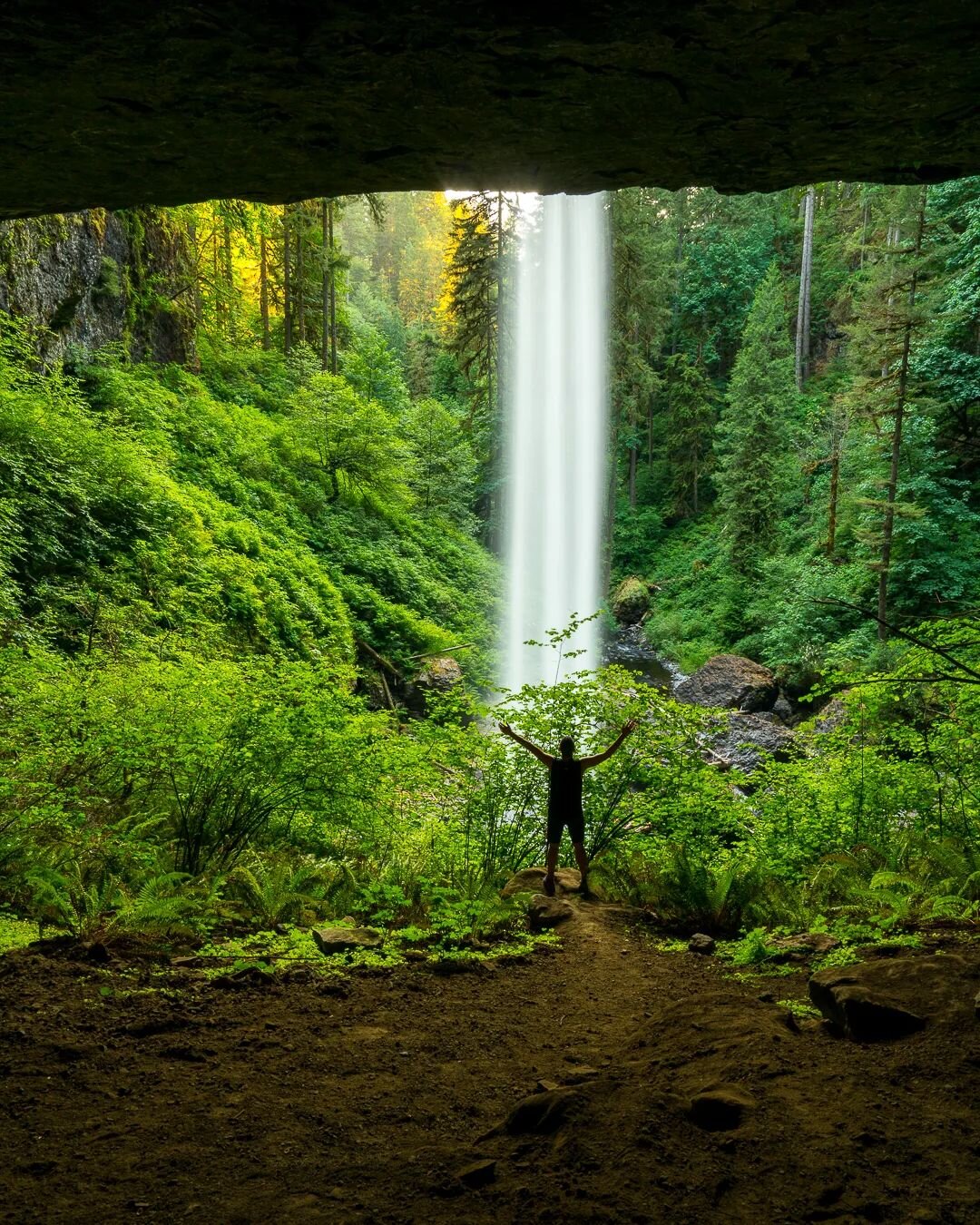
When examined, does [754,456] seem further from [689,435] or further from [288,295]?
[288,295]

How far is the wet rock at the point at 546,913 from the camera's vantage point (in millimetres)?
5309

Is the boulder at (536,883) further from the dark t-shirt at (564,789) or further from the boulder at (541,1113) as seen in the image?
the boulder at (541,1113)

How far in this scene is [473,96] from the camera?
9.06 ft

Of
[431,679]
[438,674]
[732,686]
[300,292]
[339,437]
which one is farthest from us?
[300,292]

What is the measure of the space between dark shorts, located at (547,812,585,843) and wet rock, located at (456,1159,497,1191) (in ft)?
13.7

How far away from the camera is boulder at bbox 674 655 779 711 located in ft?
65.8

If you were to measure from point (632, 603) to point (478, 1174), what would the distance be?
1172 inches

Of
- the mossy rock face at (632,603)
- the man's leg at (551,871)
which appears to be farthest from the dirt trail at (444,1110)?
the mossy rock face at (632,603)

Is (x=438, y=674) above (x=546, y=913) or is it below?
above

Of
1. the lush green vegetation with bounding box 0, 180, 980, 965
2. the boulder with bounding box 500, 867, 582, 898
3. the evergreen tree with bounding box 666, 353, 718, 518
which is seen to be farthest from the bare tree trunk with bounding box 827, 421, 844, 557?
the boulder with bounding box 500, 867, 582, 898

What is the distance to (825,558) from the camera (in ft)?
77.8

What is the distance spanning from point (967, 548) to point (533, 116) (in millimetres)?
19703

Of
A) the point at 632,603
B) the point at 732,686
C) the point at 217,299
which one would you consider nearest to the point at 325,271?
the point at 217,299

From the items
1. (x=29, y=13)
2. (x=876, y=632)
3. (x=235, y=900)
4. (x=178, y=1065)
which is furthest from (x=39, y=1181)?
(x=876, y=632)
